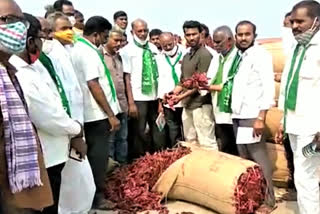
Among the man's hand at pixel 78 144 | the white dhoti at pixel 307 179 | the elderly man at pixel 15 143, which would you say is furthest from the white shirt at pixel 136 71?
the elderly man at pixel 15 143

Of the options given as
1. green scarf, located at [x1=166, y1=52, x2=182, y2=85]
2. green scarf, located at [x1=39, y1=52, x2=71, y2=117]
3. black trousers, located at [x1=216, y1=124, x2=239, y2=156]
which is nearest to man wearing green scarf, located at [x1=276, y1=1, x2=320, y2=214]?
black trousers, located at [x1=216, y1=124, x2=239, y2=156]

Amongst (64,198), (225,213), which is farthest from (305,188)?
(64,198)

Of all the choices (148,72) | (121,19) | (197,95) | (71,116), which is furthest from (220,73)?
(121,19)

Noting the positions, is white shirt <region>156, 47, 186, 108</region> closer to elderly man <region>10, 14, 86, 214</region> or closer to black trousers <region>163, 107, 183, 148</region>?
black trousers <region>163, 107, 183, 148</region>

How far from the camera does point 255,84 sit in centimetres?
481

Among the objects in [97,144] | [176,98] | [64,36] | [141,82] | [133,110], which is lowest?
[97,144]

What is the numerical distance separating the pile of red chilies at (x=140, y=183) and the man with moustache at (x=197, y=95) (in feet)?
2.19

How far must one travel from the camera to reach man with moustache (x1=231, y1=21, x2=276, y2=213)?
4770mm

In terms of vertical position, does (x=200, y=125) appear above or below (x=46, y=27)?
below

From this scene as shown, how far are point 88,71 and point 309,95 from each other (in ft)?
5.98

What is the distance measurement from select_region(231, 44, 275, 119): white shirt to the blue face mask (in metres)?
2.45

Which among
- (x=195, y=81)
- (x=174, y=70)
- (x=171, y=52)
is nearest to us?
(x=195, y=81)

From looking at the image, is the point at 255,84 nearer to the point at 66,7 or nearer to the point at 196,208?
the point at 196,208

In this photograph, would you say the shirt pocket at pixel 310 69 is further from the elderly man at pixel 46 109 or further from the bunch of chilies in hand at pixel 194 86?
the elderly man at pixel 46 109
